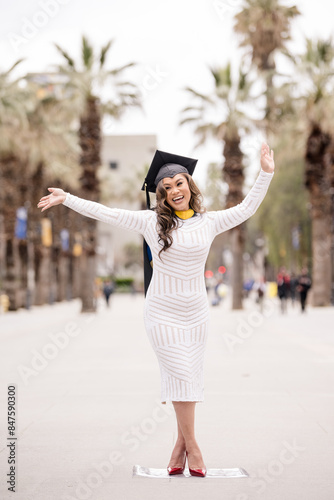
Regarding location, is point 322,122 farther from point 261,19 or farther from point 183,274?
point 183,274

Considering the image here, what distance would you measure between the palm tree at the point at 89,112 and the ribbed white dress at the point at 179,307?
2727 cm

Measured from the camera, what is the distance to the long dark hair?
5252 millimetres

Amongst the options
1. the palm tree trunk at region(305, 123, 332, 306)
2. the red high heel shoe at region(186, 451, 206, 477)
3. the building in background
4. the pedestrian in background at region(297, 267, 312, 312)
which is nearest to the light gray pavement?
the red high heel shoe at region(186, 451, 206, 477)

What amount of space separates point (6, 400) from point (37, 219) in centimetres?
3375

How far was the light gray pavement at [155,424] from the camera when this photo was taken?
5113 mm

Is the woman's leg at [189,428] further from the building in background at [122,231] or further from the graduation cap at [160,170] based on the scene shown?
the building in background at [122,231]

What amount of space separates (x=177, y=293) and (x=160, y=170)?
0.92 metres

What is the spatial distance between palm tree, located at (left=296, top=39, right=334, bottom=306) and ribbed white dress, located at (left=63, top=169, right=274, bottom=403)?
25844 millimetres

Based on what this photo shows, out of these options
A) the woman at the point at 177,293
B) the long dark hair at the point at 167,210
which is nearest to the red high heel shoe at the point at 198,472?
the woman at the point at 177,293

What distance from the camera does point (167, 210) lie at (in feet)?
17.7

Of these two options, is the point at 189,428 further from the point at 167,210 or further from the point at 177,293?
the point at 167,210

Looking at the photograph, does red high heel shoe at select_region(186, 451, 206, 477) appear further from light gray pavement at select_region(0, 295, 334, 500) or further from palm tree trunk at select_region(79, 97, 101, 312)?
palm tree trunk at select_region(79, 97, 101, 312)

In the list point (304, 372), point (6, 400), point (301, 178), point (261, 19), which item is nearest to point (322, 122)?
point (261, 19)

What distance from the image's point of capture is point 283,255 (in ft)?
157
